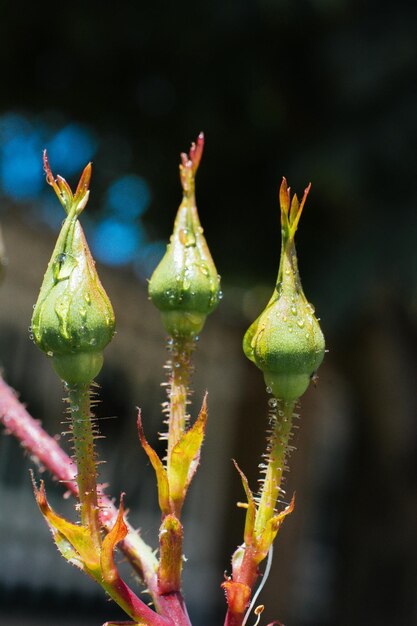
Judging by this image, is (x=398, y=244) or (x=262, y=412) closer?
(x=398, y=244)

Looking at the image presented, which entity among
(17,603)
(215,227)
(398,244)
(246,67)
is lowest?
(17,603)

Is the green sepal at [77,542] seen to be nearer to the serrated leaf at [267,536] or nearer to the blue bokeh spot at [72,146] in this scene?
the serrated leaf at [267,536]

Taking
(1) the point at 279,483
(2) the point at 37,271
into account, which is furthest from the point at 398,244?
(1) the point at 279,483

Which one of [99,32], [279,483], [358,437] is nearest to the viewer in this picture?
[279,483]

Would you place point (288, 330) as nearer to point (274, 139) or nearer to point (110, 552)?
point (110, 552)

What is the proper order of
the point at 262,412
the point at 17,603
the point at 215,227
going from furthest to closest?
the point at 262,412
the point at 17,603
the point at 215,227

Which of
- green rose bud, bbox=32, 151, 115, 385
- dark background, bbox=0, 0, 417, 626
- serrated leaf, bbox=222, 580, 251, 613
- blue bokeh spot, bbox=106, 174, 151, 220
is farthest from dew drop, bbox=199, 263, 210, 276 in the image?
blue bokeh spot, bbox=106, 174, 151, 220

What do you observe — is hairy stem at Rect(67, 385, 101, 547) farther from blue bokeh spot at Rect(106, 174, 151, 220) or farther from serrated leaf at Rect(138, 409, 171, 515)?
blue bokeh spot at Rect(106, 174, 151, 220)

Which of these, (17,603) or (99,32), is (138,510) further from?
(99,32)
